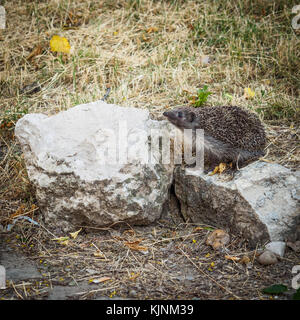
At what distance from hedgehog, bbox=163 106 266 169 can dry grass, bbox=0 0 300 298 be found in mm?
334

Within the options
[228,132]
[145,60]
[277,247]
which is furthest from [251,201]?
[145,60]

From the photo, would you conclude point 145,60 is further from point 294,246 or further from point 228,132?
point 294,246

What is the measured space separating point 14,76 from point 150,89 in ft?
7.47

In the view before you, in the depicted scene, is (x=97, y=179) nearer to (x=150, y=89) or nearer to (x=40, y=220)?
(x=40, y=220)

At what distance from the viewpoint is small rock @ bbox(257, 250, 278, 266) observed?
3.11m

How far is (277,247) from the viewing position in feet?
10.6

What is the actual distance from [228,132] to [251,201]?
2.70 ft

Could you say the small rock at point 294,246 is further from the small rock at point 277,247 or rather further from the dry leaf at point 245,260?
the dry leaf at point 245,260

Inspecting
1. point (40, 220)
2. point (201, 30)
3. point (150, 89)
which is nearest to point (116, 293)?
point (40, 220)

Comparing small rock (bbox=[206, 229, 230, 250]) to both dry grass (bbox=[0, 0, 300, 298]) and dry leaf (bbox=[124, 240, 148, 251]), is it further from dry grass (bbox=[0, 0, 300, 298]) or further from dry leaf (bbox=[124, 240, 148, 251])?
dry grass (bbox=[0, 0, 300, 298])

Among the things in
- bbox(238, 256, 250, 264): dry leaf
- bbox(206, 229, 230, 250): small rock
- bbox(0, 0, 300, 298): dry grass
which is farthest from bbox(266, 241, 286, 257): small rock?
bbox(0, 0, 300, 298): dry grass

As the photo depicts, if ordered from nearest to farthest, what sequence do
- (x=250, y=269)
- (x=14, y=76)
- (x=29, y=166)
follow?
(x=250, y=269) → (x=29, y=166) → (x=14, y=76)

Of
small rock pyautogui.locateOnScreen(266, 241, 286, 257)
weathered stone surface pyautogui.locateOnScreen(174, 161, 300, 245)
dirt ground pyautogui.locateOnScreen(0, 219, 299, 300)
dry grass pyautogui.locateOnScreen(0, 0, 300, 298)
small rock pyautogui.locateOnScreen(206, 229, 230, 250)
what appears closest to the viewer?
dirt ground pyautogui.locateOnScreen(0, 219, 299, 300)

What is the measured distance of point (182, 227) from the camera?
3.91 metres
